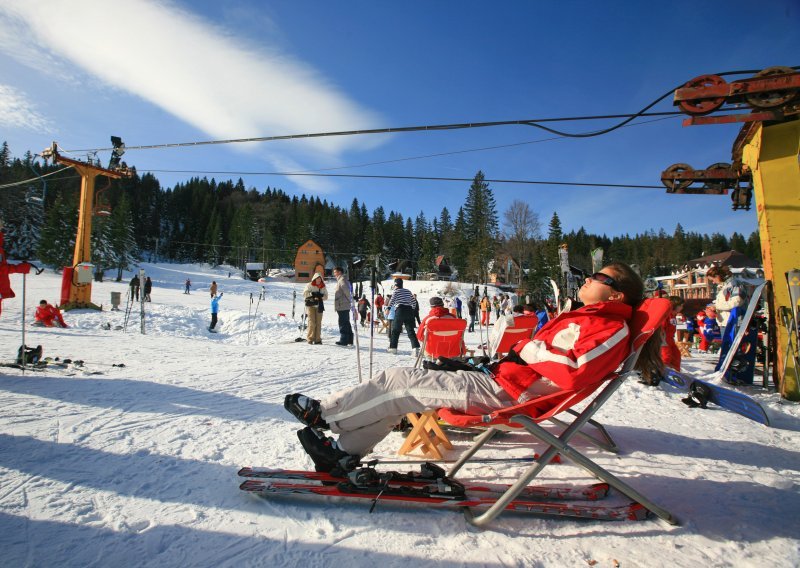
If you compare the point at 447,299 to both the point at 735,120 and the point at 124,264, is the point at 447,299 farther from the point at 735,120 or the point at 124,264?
the point at 124,264

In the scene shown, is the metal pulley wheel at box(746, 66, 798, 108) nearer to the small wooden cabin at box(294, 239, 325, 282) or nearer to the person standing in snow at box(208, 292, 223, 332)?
the person standing in snow at box(208, 292, 223, 332)

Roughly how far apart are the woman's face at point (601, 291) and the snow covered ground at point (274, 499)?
133 centimetres

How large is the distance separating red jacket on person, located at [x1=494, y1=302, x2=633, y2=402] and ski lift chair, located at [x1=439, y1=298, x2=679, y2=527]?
76 millimetres

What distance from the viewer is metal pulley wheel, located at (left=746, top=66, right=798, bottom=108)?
4.67 meters

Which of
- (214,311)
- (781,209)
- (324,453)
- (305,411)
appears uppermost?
(781,209)

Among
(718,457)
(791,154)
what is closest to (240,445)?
(718,457)

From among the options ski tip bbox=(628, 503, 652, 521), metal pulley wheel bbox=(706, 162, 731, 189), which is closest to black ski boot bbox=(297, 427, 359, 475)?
ski tip bbox=(628, 503, 652, 521)

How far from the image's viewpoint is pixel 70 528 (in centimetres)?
195

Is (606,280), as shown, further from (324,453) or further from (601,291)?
(324,453)

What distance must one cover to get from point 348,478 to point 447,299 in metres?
36.4

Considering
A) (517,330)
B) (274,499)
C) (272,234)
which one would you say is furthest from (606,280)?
(272,234)

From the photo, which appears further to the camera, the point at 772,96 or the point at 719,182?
the point at 719,182

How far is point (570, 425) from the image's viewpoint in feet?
7.22

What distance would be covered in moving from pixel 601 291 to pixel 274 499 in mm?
2475
